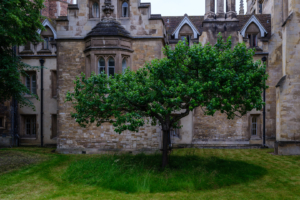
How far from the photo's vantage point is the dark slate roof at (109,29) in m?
14.5

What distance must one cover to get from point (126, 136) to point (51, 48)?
1088 cm

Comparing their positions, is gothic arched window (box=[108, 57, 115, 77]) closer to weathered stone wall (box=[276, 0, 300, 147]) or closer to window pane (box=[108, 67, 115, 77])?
window pane (box=[108, 67, 115, 77])

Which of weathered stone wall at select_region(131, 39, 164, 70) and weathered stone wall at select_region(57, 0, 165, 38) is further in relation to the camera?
weathered stone wall at select_region(131, 39, 164, 70)

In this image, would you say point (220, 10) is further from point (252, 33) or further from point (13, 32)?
point (13, 32)

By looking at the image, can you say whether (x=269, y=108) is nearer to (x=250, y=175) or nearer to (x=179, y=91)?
(x=250, y=175)

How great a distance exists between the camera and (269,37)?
65.7 feet

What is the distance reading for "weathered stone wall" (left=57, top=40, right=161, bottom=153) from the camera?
1491cm

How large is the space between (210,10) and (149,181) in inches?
652

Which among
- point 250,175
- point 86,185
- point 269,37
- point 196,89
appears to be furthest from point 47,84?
point 269,37

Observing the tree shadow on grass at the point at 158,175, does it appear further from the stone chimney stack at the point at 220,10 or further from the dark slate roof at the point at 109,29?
the stone chimney stack at the point at 220,10

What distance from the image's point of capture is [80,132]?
15180 millimetres

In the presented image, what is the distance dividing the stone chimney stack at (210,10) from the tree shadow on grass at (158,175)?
13.4m

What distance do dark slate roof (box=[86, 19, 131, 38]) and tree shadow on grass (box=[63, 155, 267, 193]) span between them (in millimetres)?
7420

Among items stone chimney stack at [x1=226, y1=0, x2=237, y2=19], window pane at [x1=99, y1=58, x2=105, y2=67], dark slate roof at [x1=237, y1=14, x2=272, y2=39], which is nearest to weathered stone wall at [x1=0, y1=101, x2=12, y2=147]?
window pane at [x1=99, y1=58, x2=105, y2=67]
